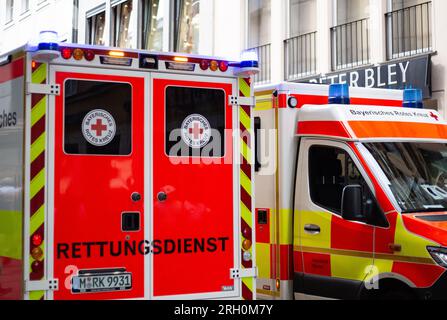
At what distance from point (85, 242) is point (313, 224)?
2.48 m

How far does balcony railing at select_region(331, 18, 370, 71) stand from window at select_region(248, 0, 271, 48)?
2.57m

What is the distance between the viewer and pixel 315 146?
7223 millimetres

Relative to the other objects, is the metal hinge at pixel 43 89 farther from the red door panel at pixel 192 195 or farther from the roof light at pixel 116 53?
the red door panel at pixel 192 195

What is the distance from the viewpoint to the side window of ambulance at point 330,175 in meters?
6.92

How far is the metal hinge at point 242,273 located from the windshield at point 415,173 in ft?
4.86

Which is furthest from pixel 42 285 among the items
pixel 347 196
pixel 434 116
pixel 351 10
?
pixel 351 10

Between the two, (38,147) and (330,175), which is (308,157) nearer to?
(330,175)

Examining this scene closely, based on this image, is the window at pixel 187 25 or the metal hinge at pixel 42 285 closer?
the metal hinge at pixel 42 285

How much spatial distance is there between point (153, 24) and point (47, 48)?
58.1ft

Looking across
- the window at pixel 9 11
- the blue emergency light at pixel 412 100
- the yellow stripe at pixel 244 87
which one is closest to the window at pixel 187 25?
the window at pixel 9 11

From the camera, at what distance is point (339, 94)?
7453mm
